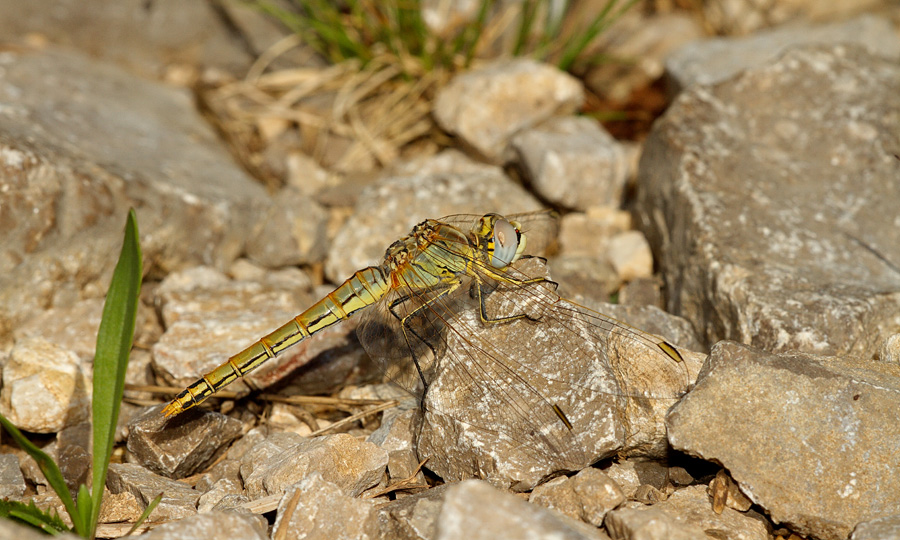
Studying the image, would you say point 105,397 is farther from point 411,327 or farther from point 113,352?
point 411,327

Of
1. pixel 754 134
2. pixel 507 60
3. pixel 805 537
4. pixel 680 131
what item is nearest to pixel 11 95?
pixel 507 60

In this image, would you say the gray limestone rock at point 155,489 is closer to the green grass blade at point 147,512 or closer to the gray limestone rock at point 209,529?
the green grass blade at point 147,512

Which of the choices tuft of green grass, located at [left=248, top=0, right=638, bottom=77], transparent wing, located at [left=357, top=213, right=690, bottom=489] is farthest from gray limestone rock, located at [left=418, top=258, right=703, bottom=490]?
tuft of green grass, located at [left=248, top=0, right=638, bottom=77]

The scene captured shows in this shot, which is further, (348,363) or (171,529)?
(348,363)

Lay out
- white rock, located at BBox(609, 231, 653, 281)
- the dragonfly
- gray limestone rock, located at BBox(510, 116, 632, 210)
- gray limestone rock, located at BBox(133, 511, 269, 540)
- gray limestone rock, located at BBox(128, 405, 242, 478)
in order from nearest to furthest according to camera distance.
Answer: gray limestone rock, located at BBox(133, 511, 269, 540)
the dragonfly
gray limestone rock, located at BBox(128, 405, 242, 478)
white rock, located at BBox(609, 231, 653, 281)
gray limestone rock, located at BBox(510, 116, 632, 210)

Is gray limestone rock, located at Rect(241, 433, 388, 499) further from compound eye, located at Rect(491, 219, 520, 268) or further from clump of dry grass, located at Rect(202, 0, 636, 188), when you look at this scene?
clump of dry grass, located at Rect(202, 0, 636, 188)

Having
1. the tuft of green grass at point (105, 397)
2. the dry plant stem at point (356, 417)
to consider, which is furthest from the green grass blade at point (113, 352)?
the dry plant stem at point (356, 417)

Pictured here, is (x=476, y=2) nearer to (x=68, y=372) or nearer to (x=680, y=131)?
(x=680, y=131)
